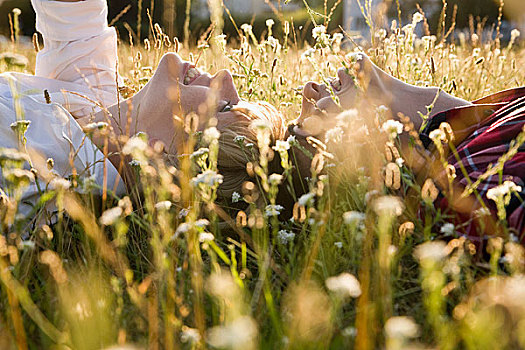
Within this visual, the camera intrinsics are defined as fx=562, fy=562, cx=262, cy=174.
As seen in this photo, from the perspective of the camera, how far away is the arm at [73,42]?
3.06 metres

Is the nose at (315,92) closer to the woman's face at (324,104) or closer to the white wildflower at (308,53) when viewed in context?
the woman's face at (324,104)

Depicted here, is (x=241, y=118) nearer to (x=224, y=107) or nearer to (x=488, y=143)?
(x=224, y=107)

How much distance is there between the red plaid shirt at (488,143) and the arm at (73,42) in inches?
72.3

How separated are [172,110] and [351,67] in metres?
0.75

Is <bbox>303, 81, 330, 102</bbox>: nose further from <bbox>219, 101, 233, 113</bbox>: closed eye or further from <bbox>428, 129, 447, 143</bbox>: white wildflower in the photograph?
<bbox>428, 129, 447, 143</bbox>: white wildflower

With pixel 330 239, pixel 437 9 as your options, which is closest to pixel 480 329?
pixel 330 239

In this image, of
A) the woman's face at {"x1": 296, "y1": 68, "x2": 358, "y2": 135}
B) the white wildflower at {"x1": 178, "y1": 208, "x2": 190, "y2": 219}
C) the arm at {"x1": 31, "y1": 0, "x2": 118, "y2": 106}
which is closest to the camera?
the white wildflower at {"x1": 178, "y1": 208, "x2": 190, "y2": 219}

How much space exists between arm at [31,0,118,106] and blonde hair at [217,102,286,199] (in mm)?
1181

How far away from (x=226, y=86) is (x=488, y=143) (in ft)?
3.26

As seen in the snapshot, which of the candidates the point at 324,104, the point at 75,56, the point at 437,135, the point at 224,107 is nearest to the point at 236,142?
the point at 224,107

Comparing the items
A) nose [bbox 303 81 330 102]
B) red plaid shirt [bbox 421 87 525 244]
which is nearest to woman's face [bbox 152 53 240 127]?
nose [bbox 303 81 330 102]

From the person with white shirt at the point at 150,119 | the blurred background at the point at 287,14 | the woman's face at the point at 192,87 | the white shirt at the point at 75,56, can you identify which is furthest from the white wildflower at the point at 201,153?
the blurred background at the point at 287,14

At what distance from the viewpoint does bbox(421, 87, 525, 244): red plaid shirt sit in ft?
4.74

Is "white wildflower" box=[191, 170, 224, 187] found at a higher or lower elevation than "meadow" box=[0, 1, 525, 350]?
higher
